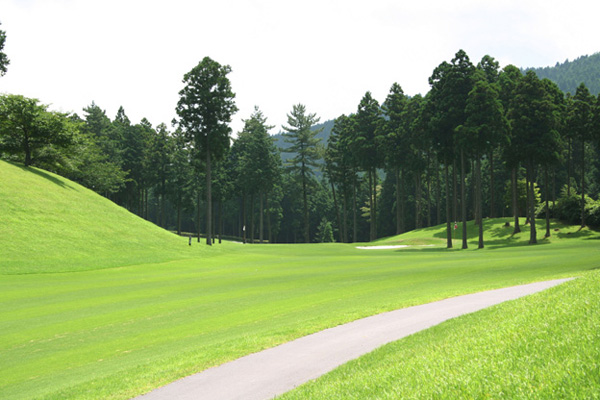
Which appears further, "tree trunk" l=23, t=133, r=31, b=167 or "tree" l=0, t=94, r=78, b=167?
"tree trunk" l=23, t=133, r=31, b=167

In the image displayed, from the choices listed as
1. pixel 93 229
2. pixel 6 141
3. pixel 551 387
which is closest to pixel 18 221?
pixel 93 229

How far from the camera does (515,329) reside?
303 inches

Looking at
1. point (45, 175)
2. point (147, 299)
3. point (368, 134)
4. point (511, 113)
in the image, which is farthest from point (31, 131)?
point (511, 113)

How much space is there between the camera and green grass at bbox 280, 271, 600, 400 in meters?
5.32

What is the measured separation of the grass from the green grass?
3981mm

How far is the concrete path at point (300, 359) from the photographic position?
8.38 meters

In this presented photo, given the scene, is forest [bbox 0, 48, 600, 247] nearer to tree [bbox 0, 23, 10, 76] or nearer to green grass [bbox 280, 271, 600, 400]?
tree [bbox 0, 23, 10, 76]

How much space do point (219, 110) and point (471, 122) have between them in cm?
3009

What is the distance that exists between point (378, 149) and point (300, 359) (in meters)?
74.3

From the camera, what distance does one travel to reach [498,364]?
6.12 metres

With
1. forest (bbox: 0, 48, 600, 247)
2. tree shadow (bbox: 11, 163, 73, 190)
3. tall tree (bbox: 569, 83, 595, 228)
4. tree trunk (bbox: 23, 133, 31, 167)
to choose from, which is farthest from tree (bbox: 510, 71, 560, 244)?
tree trunk (bbox: 23, 133, 31, 167)

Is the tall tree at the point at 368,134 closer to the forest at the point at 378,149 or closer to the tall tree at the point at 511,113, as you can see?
the forest at the point at 378,149

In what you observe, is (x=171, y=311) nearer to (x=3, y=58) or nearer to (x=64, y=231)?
(x=64, y=231)

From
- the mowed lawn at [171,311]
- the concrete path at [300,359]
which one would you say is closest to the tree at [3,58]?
the mowed lawn at [171,311]
